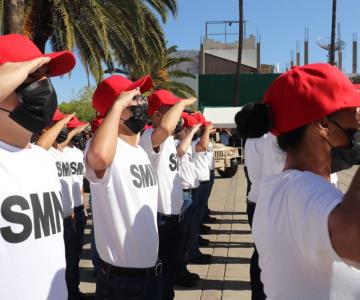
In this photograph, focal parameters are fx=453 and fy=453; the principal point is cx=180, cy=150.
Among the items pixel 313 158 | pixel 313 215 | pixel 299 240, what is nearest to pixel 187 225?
pixel 313 158

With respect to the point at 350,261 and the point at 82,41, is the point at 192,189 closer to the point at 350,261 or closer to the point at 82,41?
the point at 350,261

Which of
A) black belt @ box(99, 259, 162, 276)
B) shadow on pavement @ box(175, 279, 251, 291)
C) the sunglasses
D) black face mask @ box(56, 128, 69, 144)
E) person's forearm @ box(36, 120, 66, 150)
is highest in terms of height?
the sunglasses

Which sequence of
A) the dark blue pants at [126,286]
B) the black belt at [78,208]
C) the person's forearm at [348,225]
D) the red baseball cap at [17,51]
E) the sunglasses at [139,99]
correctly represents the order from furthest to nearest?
the black belt at [78,208], the sunglasses at [139,99], the dark blue pants at [126,286], the red baseball cap at [17,51], the person's forearm at [348,225]

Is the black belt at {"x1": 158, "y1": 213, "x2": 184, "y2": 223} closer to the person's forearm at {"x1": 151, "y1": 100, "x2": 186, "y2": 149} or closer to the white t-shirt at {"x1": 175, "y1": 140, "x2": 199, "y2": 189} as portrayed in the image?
the person's forearm at {"x1": 151, "y1": 100, "x2": 186, "y2": 149}

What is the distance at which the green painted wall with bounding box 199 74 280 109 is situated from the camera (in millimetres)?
30438

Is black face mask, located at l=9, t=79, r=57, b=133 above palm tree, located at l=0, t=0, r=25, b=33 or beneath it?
beneath

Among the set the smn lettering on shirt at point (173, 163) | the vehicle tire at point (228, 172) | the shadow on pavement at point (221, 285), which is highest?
the smn lettering on shirt at point (173, 163)

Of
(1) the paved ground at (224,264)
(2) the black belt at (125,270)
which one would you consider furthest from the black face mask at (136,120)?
(1) the paved ground at (224,264)

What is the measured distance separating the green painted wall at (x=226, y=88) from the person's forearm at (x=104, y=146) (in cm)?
2808

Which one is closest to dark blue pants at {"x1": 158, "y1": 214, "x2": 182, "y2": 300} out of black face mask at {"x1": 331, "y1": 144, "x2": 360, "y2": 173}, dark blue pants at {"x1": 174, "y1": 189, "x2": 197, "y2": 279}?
dark blue pants at {"x1": 174, "y1": 189, "x2": 197, "y2": 279}

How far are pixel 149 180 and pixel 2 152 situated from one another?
116 cm

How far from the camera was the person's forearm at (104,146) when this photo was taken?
2465 millimetres

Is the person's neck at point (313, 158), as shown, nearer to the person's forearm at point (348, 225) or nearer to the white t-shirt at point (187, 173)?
the person's forearm at point (348, 225)

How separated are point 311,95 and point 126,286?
5.49 feet
